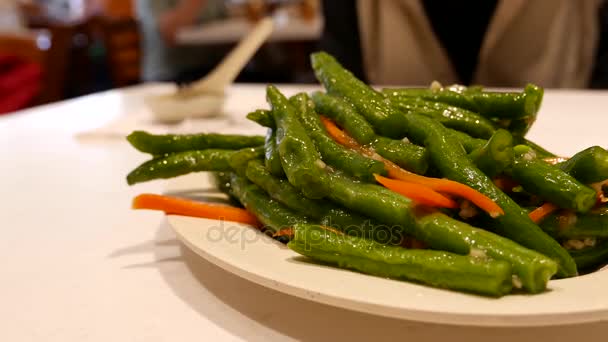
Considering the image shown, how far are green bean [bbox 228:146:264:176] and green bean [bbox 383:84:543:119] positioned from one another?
34 cm

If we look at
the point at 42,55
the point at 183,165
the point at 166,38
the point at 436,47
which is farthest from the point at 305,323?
the point at 166,38

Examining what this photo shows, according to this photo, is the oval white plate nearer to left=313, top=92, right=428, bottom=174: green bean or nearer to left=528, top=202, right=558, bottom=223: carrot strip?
left=528, top=202, right=558, bottom=223: carrot strip

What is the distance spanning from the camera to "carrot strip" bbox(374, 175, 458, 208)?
3.17ft

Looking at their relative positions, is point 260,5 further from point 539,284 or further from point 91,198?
point 539,284

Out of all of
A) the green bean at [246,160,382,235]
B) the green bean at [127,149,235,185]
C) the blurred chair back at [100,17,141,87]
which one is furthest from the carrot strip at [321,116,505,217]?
the blurred chair back at [100,17,141,87]

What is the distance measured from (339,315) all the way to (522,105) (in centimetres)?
59

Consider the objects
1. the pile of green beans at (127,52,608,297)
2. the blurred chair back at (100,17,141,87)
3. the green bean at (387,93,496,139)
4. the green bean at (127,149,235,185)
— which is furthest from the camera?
the blurred chair back at (100,17,141,87)

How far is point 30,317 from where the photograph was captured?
3.37 feet

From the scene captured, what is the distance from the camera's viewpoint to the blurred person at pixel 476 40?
3574 millimetres

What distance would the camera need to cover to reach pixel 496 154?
1.00 meters

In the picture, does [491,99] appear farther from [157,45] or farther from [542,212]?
[157,45]

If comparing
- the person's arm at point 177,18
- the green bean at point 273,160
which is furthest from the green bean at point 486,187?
the person's arm at point 177,18

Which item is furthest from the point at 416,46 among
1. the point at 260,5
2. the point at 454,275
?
the point at 260,5

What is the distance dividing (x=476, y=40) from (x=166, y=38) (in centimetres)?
367
